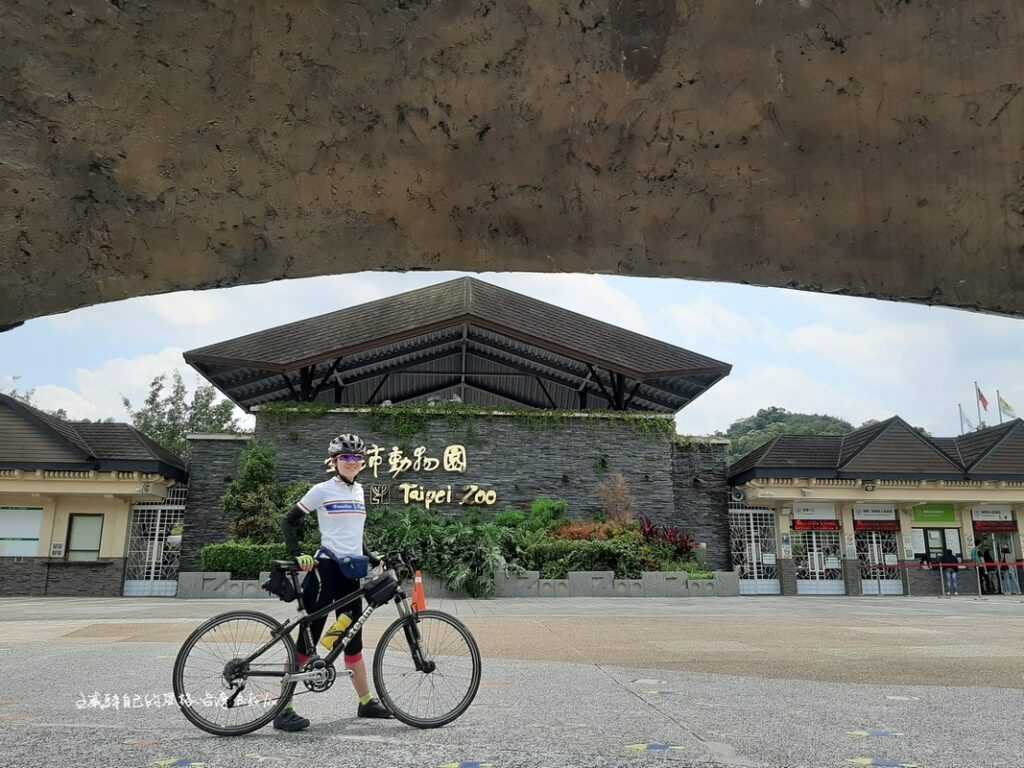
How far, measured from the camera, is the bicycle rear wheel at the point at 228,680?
364 centimetres

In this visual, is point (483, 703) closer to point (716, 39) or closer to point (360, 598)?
point (360, 598)

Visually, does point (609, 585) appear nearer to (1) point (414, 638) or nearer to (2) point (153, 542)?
(1) point (414, 638)

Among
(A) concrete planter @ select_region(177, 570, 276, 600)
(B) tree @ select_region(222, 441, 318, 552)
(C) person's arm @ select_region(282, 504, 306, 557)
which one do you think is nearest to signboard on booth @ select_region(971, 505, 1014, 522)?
(B) tree @ select_region(222, 441, 318, 552)

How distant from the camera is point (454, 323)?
21641 mm

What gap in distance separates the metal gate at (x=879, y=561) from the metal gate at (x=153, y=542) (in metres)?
21.4

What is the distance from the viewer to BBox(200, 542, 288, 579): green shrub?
17.5 metres

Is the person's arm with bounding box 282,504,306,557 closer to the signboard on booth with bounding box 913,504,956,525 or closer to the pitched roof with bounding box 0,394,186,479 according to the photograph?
the pitched roof with bounding box 0,394,186,479

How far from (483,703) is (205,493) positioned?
20.0 m

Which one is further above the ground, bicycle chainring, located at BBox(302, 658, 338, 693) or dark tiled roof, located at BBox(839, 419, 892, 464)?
dark tiled roof, located at BBox(839, 419, 892, 464)

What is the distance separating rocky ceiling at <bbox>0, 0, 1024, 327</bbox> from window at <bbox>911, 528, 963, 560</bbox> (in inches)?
997

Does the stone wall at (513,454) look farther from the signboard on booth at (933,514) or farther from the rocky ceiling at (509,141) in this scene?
the rocky ceiling at (509,141)

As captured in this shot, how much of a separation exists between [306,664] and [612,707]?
68.1 inches

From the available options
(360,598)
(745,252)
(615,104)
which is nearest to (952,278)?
(745,252)

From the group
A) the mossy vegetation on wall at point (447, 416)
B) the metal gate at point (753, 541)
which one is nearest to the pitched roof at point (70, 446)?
the mossy vegetation on wall at point (447, 416)
